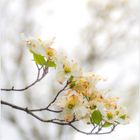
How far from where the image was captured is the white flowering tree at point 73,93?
2.99ft

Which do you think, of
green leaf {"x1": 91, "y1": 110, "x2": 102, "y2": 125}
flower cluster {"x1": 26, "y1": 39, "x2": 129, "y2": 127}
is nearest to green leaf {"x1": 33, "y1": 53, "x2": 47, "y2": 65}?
flower cluster {"x1": 26, "y1": 39, "x2": 129, "y2": 127}

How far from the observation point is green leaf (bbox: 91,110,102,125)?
91 cm

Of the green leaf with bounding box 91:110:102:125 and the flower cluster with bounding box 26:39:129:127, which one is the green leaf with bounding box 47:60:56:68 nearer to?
the flower cluster with bounding box 26:39:129:127

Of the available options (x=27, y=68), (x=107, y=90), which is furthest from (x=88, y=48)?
(x=107, y=90)

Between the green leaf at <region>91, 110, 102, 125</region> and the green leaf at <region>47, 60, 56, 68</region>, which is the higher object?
the green leaf at <region>47, 60, 56, 68</region>

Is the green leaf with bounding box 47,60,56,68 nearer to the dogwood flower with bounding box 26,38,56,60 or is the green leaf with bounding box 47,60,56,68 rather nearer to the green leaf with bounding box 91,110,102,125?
the dogwood flower with bounding box 26,38,56,60

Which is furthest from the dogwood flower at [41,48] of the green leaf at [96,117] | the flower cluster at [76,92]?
the green leaf at [96,117]

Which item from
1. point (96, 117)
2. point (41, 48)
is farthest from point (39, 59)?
point (96, 117)

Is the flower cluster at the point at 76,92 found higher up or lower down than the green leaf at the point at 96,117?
higher up

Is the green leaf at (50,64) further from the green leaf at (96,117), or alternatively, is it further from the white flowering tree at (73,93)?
the green leaf at (96,117)

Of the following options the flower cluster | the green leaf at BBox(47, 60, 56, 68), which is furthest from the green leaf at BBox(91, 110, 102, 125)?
the green leaf at BBox(47, 60, 56, 68)

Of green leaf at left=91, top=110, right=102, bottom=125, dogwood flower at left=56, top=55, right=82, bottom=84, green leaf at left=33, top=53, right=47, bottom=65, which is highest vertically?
green leaf at left=33, top=53, right=47, bottom=65

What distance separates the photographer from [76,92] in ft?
2.98

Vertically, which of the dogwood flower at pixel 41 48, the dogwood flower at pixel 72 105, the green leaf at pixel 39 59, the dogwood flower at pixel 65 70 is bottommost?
the dogwood flower at pixel 72 105
